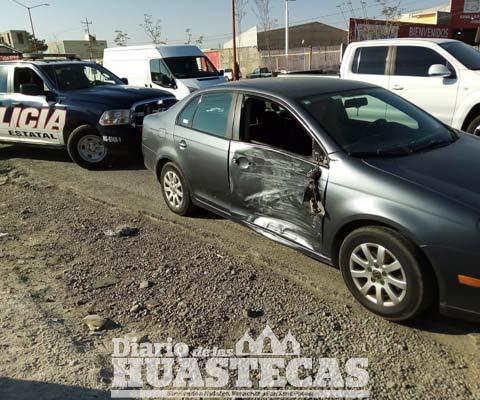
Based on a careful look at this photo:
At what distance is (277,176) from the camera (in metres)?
3.80

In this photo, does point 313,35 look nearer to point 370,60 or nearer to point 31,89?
point 370,60

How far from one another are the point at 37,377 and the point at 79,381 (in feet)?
0.89

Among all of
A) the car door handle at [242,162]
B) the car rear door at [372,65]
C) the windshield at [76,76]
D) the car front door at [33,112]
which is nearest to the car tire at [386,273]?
the car door handle at [242,162]

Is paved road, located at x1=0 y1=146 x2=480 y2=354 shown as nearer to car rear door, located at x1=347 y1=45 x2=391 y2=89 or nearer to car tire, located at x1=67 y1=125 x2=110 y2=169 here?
car tire, located at x1=67 y1=125 x2=110 y2=169

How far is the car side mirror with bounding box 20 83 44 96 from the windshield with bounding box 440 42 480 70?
6.89 meters

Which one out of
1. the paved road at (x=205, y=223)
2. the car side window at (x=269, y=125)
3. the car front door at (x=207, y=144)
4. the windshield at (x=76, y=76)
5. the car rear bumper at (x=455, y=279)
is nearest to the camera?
the car rear bumper at (x=455, y=279)

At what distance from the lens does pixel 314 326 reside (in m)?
3.21

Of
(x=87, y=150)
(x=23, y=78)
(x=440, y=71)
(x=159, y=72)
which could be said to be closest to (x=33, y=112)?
(x=23, y=78)

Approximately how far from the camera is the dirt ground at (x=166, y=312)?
8.94ft

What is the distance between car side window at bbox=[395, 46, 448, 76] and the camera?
7363mm

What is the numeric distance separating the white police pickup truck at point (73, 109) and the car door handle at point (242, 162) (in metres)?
3.88

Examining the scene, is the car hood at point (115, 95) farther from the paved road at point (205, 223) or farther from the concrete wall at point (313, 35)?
the concrete wall at point (313, 35)

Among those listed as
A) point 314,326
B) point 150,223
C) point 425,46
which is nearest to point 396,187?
point 314,326

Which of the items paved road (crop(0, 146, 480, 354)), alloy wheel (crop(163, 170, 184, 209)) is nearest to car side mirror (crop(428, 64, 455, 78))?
paved road (crop(0, 146, 480, 354))
